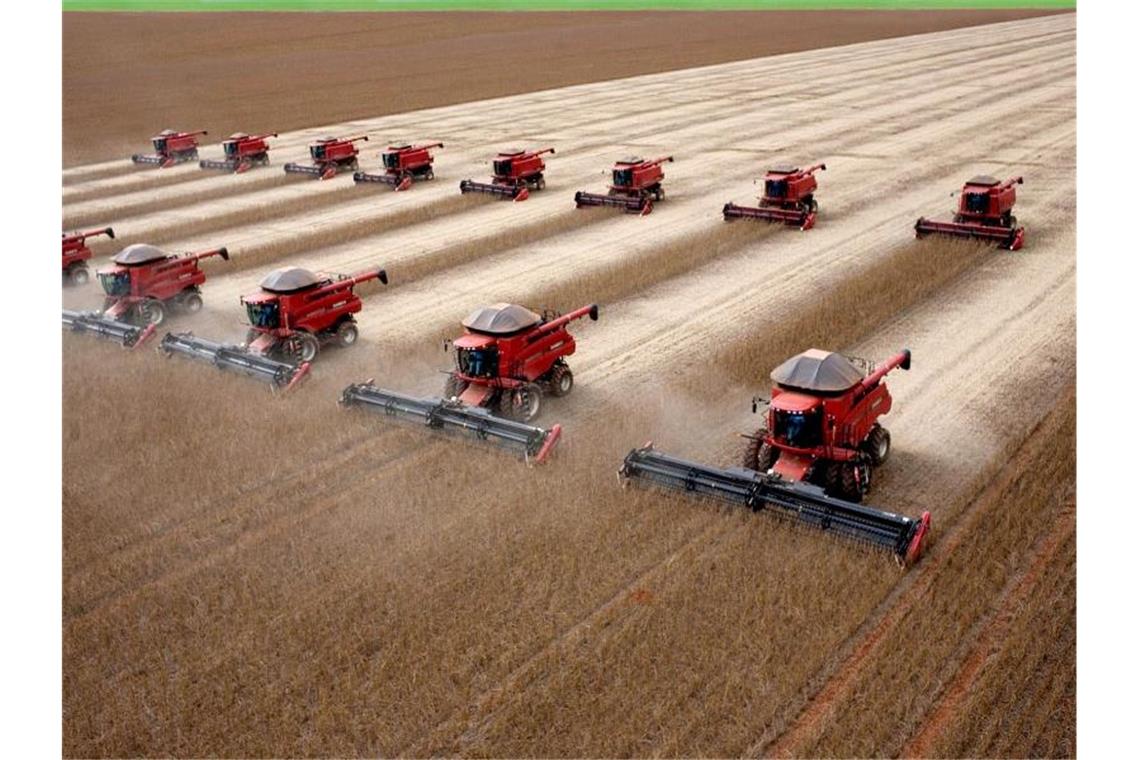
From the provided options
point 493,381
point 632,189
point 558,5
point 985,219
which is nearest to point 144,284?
point 493,381

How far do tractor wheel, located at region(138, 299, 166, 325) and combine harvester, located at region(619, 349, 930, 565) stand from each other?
12461 millimetres

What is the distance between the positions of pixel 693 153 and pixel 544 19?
246ft

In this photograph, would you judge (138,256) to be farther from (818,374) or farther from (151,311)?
(818,374)

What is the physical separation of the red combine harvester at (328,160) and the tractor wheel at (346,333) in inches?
755

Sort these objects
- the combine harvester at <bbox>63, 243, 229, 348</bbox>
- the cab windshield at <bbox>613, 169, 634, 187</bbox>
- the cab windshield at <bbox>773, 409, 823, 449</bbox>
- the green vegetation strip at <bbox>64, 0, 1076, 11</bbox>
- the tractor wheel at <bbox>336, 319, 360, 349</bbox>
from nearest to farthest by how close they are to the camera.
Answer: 1. the cab windshield at <bbox>773, 409, 823, 449</bbox>
2. the tractor wheel at <bbox>336, 319, 360, 349</bbox>
3. the combine harvester at <bbox>63, 243, 229, 348</bbox>
4. the cab windshield at <bbox>613, 169, 634, 187</bbox>
5. the green vegetation strip at <bbox>64, 0, 1076, 11</bbox>

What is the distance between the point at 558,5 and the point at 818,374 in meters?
122

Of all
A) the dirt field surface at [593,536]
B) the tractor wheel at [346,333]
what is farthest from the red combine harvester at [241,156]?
the tractor wheel at [346,333]

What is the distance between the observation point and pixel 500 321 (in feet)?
48.4

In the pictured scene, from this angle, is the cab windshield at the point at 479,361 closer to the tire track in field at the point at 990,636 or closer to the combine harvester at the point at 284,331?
the combine harvester at the point at 284,331

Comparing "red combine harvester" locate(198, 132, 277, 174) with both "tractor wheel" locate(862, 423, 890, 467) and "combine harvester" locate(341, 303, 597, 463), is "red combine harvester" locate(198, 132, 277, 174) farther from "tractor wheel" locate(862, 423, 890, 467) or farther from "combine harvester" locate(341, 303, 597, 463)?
"tractor wheel" locate(862, 423, 890, 467)

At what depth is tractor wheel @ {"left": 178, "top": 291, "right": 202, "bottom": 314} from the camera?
2127 centimetres

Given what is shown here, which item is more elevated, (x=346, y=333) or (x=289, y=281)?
(x=289, y=281)

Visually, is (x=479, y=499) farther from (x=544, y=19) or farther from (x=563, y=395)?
(x=544, y=19)

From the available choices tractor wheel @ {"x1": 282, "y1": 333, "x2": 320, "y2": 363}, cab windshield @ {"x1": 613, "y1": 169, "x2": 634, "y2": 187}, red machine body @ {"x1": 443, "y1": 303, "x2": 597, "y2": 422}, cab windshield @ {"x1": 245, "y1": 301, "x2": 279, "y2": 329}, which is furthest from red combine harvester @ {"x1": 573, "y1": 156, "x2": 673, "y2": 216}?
red machine body @ {"x1": 443, "y1": 303, "x2": 597, "y2": 422}
